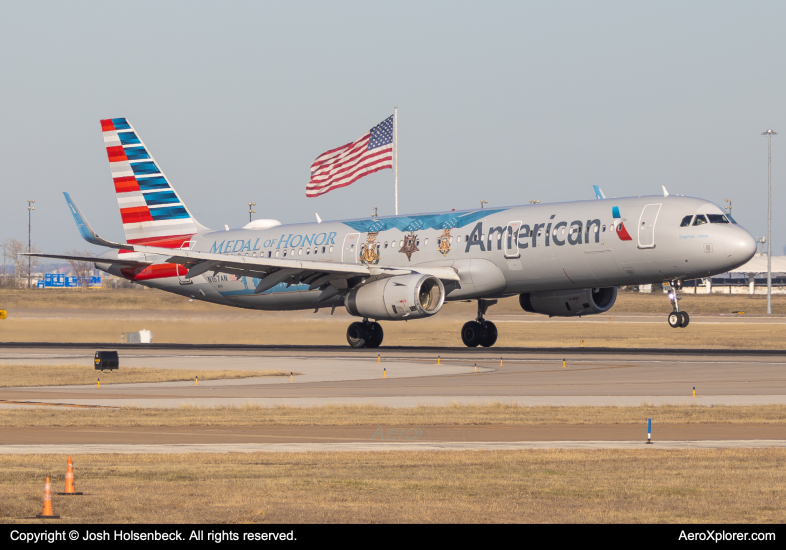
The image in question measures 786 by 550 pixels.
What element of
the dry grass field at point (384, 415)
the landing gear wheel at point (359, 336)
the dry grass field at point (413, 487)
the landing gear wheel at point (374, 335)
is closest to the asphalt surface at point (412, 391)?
the dry grass field at point (384, 415)

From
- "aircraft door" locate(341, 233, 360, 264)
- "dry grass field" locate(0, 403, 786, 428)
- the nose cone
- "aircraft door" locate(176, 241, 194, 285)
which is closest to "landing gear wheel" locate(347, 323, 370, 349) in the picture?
"aircraft door" locate(341, 233, 360, 264)

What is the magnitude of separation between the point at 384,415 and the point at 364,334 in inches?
878

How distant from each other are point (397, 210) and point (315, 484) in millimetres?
44300

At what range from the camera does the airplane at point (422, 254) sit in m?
39.3

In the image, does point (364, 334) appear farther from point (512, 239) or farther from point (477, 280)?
point (512, 239)

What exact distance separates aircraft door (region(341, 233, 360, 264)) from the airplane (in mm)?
65

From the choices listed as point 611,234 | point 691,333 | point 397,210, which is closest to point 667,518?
point 611,234

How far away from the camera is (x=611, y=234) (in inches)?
1570

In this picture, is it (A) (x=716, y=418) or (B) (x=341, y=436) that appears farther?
(A) (x=716, y=418)

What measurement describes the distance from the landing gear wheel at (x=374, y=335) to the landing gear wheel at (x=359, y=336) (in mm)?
110

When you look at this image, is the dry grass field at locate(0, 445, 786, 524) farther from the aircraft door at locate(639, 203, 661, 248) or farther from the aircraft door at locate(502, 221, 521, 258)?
the aircraft door at locate(502, 221, 521, 258)

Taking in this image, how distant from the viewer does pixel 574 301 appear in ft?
147

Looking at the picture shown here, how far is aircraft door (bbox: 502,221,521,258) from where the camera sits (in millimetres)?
42031
